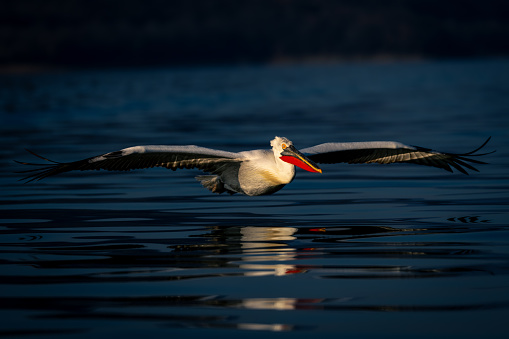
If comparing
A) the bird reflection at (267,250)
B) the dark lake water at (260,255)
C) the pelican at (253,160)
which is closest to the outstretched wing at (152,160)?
the pelican at (253,160)

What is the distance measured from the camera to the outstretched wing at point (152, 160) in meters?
11.6

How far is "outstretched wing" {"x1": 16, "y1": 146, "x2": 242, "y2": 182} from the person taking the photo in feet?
38.1

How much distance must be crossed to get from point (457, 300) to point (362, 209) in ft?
16.3

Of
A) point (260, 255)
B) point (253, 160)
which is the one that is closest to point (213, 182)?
point (253, 160)

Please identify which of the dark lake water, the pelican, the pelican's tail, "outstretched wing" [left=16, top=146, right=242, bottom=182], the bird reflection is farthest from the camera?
the pelican's tail

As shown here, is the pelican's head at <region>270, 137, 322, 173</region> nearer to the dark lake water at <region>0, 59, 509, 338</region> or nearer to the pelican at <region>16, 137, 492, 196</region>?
the pelican at <region>16, 137, 492, 196</region>

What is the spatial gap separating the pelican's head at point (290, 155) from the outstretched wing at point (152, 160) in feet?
2.13

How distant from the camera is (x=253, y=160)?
12453 millimetres

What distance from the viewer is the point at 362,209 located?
1259 cm

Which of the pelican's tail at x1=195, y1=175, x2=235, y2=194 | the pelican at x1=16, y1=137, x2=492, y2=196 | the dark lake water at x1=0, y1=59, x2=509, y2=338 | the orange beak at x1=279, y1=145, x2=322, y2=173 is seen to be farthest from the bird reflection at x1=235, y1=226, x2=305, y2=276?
the pelican's tail at x1=195, y1=175, x2=235, y2=194

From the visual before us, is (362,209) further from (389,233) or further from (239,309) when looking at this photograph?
(239,309)

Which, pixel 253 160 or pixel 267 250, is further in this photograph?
pixel 253 160

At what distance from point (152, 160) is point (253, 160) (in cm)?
134

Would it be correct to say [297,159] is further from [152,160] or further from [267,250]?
[267,250]
